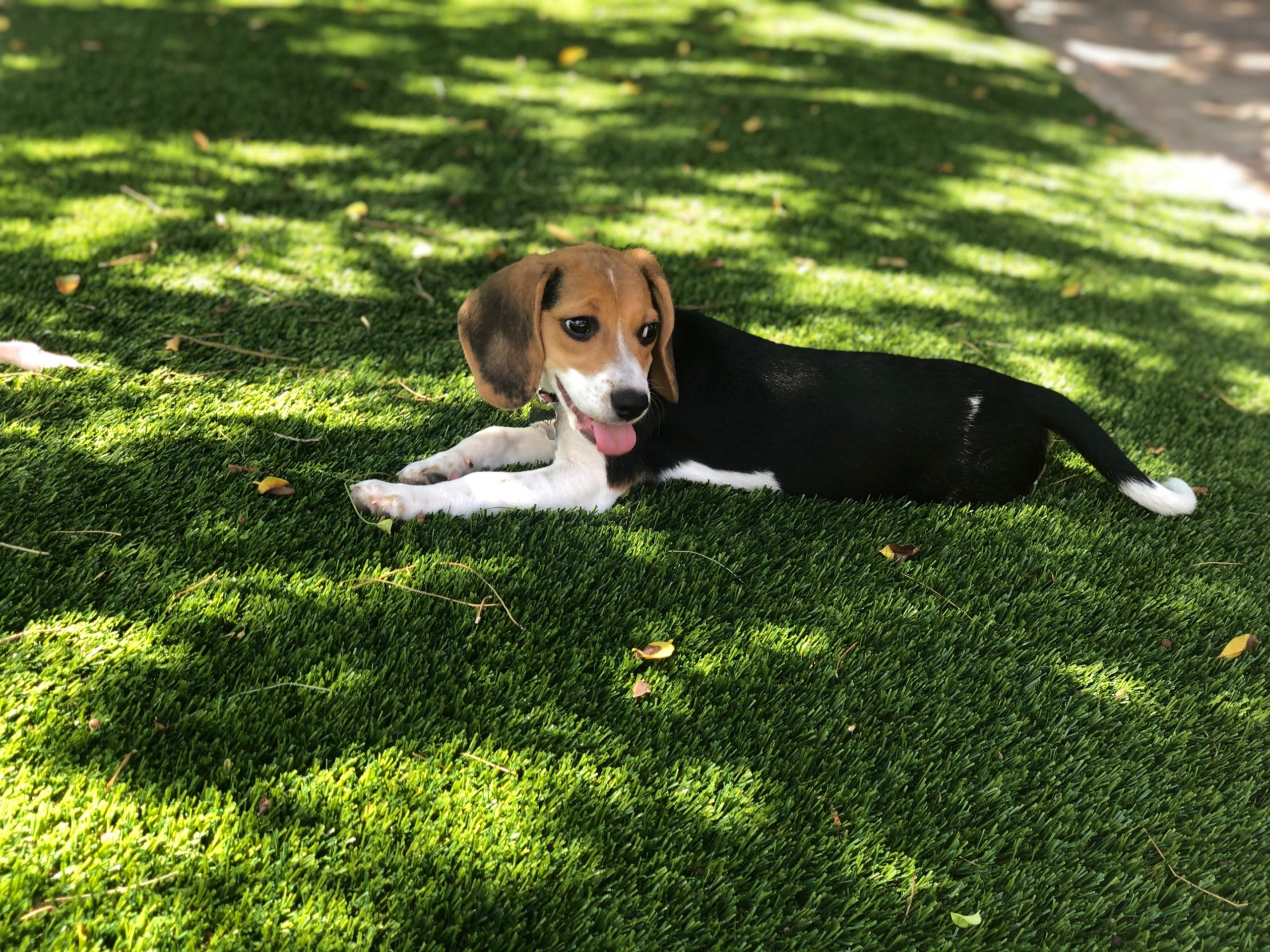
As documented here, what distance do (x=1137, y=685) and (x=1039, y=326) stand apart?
9.55 ft

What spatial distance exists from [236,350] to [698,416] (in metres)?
2.02

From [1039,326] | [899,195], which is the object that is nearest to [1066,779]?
[1039,326]

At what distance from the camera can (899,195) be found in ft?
22.8

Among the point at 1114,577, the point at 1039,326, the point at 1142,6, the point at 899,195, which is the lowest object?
the point at 1114,577

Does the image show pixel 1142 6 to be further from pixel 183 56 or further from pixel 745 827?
pixel 745 827

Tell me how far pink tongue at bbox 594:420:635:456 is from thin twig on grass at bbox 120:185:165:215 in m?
3.33

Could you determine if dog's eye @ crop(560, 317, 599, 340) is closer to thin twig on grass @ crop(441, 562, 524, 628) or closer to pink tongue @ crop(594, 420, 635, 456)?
pink tongue @ crop(594, 420, 635, 456)

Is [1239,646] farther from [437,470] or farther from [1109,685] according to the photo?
[437,470]

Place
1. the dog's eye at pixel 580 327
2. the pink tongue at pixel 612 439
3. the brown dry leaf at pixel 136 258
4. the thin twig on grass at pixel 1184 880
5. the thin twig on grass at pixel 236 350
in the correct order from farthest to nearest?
1. the brown dry leaf at pixel 136 258
2. the thin twig on grass at pixel 236 350
3. the pink tongue at pixel 612 439
4. the dog's eye at pixel 580 327
5. the thin twig on grass at pixel 1184 880

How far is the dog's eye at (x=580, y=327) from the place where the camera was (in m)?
3.21

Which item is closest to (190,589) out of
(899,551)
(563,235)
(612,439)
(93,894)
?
(93,894)

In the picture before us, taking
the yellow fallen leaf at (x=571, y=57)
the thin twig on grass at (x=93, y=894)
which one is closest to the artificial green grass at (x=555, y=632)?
the thin twig on grass at (x=93, y=894)

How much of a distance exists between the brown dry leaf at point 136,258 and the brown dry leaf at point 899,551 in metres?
3.77

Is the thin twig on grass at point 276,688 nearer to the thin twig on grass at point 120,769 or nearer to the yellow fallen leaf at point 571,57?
the thin twig on grass at point 120,769
